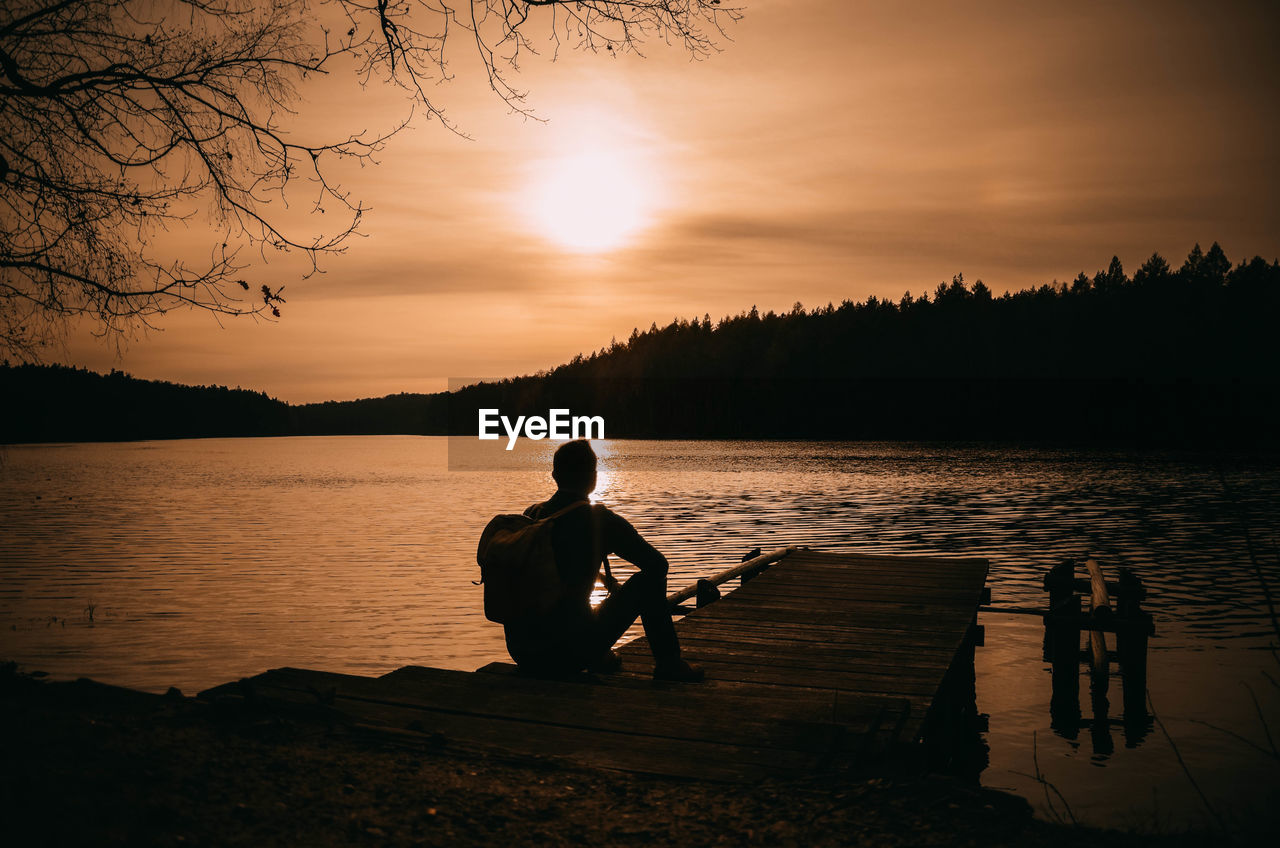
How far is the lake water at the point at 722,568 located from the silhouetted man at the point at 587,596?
2.55 m

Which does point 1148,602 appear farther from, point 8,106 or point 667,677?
point 8,106

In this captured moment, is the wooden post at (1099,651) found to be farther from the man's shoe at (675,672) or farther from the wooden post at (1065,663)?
the man's shoe at (675,672)

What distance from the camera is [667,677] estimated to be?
20.9 feet

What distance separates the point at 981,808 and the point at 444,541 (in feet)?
82.0

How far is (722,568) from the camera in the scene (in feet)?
65.7

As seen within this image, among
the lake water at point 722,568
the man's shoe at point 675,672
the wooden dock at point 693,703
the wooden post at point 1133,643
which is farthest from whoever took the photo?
the wooden post at point 1133,643

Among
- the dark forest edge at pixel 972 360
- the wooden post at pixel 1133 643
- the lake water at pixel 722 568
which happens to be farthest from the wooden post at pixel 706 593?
the dark forest edge at pixel 972 360

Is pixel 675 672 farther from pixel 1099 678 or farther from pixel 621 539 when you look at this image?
pixel 1099 678

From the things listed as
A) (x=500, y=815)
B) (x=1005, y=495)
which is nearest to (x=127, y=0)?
(x=500, y=815)

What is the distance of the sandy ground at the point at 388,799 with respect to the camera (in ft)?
12.3

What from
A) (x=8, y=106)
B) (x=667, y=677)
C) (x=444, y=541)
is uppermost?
(x=8, y=106)

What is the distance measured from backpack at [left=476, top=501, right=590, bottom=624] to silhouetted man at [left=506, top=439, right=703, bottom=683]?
72 millimetres

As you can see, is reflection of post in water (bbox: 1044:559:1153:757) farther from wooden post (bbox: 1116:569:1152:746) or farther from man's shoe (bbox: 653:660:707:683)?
man's shoe (bbox: 653:660:707:683)

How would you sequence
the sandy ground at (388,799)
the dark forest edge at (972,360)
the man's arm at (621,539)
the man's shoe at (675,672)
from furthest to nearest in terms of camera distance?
the dark forest edge at (972,360) → the man's shoe at (675,672) → the man's arm at (621,539) → the sandy ground at (388,799)
